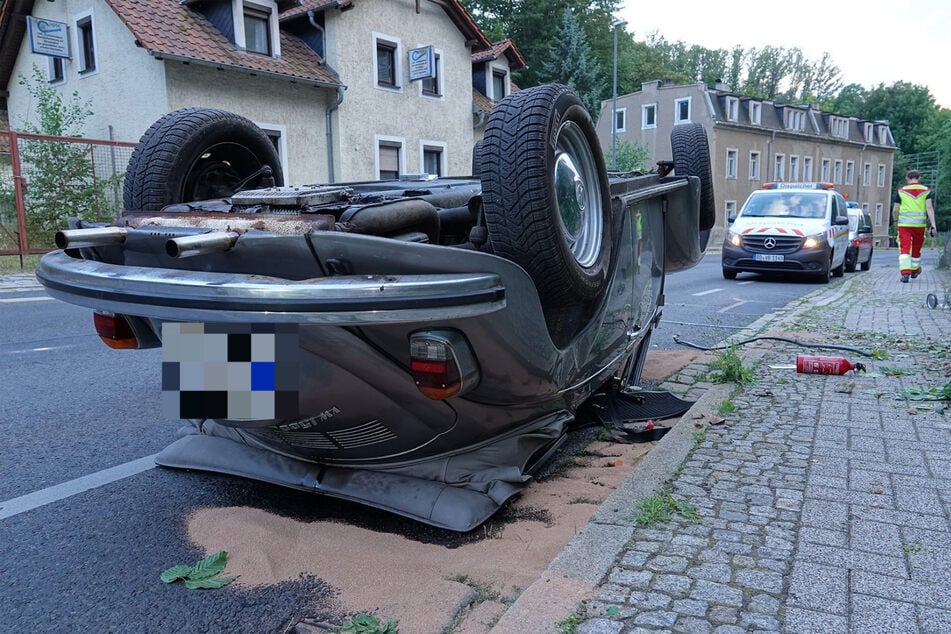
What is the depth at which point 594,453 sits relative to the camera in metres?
3.95

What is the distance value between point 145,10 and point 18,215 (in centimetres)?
612

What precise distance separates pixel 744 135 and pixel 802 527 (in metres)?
53.6

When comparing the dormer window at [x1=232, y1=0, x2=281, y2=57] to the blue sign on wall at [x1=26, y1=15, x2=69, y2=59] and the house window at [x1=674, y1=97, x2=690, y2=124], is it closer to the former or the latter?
the blue sign on wall at [x1=26, y1=15, x2=69, y2=59]

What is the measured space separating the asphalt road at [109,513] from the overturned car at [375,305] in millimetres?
189

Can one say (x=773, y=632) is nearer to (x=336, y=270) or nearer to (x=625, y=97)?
(x=336, y=270)

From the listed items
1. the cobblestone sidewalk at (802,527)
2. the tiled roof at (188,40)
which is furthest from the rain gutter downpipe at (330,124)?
the cobblestone sidewalk at (802,527)

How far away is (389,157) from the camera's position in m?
25.0

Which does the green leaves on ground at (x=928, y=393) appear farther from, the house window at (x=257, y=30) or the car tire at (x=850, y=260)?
the house window at (x=257, y=30)

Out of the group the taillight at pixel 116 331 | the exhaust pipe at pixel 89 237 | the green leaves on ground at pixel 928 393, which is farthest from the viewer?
the green leaves on ground at pixel 928 393

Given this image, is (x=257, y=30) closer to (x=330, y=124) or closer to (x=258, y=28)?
(x=258, y=28)

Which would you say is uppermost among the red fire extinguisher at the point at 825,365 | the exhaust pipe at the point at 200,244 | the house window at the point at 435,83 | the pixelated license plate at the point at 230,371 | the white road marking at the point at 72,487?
the house window at the point at 435,83

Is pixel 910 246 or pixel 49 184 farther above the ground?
pixel 49 184

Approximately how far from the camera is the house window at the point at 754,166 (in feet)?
174

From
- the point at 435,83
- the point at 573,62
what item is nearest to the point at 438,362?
the point at 435,83
